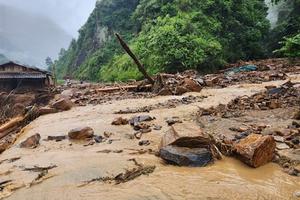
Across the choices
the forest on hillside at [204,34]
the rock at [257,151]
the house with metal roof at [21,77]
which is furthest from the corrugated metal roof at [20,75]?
the rock at [257,151]

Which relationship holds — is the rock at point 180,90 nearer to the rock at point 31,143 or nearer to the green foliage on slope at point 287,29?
the rock at point 31,143

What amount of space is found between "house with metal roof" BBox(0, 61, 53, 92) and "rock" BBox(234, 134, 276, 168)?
2699 centimetres

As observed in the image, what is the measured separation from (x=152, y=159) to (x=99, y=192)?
123 centimetres

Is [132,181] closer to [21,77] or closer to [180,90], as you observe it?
[180,90]

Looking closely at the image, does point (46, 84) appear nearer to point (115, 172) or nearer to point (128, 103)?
point (128, 103)

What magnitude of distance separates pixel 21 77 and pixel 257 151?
2793cm

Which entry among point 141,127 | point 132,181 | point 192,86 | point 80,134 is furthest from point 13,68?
point 132,181

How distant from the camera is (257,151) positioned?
4.53 metres

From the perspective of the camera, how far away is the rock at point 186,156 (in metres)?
4.58

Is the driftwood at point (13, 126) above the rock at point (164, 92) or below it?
below

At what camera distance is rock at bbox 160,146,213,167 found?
180 inches

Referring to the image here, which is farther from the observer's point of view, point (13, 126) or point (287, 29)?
point (287, 29)

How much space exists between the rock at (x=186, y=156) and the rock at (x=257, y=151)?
45 cm

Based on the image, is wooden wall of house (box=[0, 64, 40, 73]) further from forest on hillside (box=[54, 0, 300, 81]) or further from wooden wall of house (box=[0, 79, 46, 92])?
forest on hillside (box=[54, 0, 300, 81])
